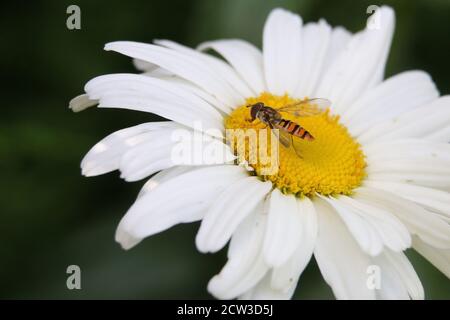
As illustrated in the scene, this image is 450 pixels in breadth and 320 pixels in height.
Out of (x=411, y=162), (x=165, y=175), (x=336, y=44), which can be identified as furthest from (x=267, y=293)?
(x=336, y=44)

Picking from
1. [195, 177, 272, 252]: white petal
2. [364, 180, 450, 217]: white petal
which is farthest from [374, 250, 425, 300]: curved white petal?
[195, 177, 272, 252]: white petal

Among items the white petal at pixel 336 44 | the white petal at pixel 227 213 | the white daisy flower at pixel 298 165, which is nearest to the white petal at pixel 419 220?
the white daisy flower at pixel 298 165

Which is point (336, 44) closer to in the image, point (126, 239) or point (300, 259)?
point (300, 259)

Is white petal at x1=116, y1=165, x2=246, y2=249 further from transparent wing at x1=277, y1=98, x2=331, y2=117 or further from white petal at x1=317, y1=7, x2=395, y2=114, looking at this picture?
white petal at x1=317, y1=7, x2=395, y2=114

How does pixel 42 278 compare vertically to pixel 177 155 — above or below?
below

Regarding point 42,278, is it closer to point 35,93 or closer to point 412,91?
point 35,93

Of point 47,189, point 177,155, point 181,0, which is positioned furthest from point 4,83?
point 177,155
